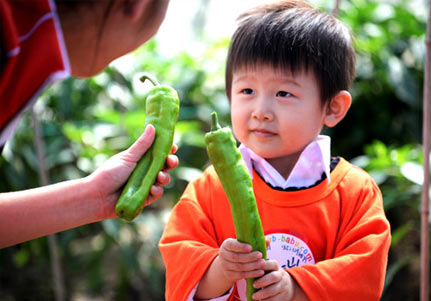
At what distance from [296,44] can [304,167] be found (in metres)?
0.38

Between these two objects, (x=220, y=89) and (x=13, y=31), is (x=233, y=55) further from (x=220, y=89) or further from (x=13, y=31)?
(x=220, y=89)

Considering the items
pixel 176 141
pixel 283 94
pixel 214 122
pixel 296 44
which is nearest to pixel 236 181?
pixel 214 122

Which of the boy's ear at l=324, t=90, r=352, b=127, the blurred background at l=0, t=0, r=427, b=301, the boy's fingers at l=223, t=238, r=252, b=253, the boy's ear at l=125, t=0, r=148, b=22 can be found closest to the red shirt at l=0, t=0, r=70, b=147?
the boy's ear at l=125, t=0, r=148, b=22

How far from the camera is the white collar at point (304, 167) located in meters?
1.66

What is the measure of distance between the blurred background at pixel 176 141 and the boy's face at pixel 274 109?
4.17 ft

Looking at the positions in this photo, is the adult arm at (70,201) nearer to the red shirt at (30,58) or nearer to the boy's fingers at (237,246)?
the boy's fingers at (237,246)

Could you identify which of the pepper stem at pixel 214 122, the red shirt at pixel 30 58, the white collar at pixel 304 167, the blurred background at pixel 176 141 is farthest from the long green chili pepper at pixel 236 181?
the blurred background at pixel 176 141

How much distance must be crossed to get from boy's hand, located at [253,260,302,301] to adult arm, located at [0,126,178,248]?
0.39 metres

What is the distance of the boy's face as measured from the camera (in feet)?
5.31

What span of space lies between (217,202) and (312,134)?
0.37 m

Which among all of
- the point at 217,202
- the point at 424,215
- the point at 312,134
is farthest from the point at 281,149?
the point at 424,215

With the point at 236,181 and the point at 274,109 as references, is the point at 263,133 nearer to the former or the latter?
the point at 274,109

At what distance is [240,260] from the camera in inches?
55.2

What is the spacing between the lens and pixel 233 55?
1.72 metres
